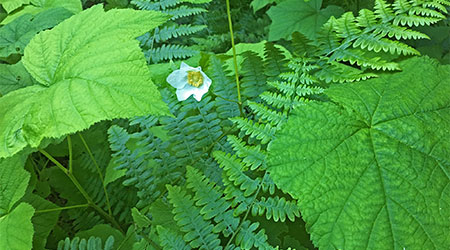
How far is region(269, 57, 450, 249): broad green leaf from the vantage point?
3.04 feet

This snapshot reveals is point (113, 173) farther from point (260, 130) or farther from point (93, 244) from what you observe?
point (260, 130)

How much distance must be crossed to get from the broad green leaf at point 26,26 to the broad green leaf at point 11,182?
91cm

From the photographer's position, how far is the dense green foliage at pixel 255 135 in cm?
96

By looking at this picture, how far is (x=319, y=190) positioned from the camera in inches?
38.2

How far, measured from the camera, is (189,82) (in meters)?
1.52

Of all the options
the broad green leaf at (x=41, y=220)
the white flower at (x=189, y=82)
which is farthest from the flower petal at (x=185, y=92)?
the broad green leaf at (x=41, y=220)

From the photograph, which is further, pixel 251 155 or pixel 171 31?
pixel 171 31

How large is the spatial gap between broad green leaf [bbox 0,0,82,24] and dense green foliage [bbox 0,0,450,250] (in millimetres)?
595

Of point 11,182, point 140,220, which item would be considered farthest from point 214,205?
point 11,182

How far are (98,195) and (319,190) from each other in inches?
50.6

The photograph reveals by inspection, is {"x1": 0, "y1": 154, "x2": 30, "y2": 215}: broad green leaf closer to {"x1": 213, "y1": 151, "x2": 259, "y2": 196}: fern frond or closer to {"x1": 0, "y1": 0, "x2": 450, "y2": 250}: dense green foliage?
{"x1": 0, "y1": 0, "x2": 450, "y2": 250}: dense green foliage

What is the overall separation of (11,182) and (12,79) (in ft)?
1.95

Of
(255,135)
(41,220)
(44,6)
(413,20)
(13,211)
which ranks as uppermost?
(413,20)

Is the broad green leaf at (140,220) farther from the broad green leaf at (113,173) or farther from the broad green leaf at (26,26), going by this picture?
the broad green leaf at (26,26)
